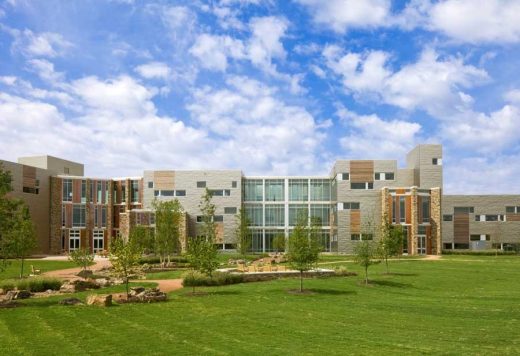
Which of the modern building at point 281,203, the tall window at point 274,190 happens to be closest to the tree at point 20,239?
the modern building at point 281,203

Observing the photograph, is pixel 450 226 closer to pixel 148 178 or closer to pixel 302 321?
pixel 148 178

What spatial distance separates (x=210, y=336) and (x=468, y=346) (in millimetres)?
8030

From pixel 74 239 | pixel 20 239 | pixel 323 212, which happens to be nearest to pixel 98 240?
pixel 74 239

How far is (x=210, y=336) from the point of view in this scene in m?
16.2

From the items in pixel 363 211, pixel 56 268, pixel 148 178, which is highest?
pixel 148 178

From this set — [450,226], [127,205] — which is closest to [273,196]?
[127,205]

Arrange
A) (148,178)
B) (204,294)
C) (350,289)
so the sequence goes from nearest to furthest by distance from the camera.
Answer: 1. (204,294)
2. (350,289)
3. (148,178)

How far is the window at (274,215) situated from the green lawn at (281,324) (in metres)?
50.8

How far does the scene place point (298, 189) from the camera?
265 ft

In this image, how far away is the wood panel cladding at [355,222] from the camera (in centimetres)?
7275

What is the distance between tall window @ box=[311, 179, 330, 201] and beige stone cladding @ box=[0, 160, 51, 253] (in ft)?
137

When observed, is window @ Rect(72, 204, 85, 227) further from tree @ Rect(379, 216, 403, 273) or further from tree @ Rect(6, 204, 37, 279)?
tree @ Rect(379, 216, 403, 273)

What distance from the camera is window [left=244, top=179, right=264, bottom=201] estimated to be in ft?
264

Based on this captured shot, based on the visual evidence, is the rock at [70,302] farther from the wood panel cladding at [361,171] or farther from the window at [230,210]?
the wood panel cladding at [361,171]
